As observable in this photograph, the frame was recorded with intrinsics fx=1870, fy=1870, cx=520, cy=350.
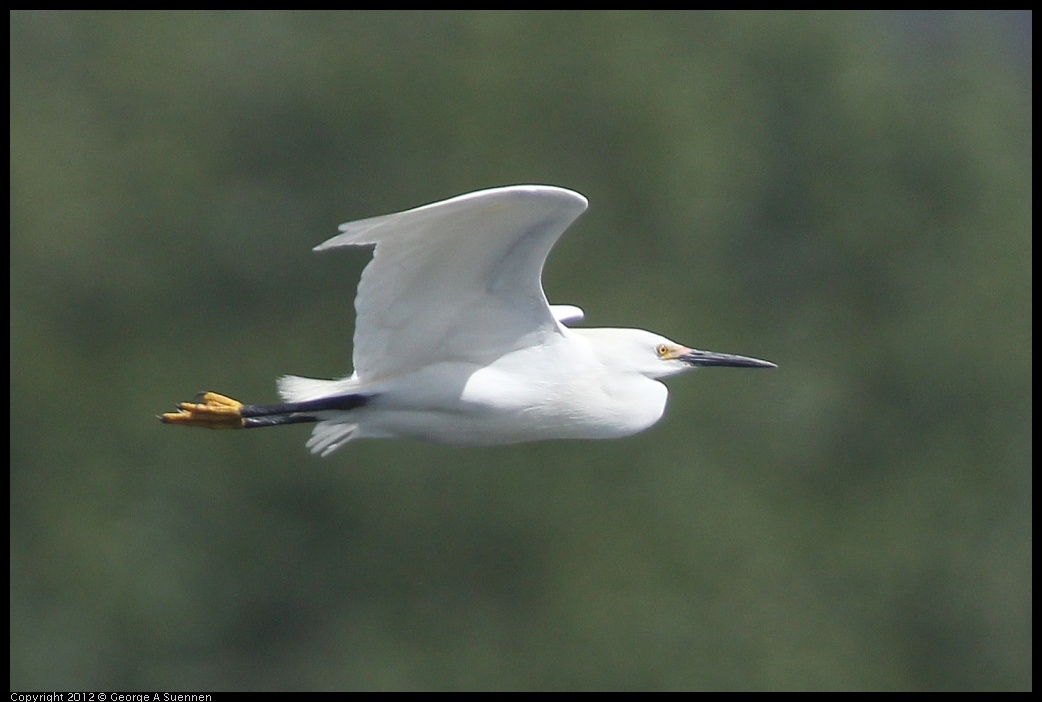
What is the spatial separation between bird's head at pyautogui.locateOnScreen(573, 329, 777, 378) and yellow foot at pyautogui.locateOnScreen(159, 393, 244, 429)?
1.57 m

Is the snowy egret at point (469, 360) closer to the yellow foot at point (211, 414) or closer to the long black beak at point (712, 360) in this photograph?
the yellow foot at point (211, 414)

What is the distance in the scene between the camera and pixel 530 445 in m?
14.8

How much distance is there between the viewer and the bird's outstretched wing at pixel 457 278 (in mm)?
7016

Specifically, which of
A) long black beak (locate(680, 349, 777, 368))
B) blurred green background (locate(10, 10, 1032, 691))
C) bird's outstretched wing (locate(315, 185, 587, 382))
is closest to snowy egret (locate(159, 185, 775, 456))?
bird's outstretched wing (locate(315, 185, 587, 382))

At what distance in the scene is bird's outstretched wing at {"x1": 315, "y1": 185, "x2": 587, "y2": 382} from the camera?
23.0 ft

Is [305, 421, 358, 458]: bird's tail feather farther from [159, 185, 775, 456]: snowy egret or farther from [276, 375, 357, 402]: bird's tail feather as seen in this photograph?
[276, 375, 357, 402]: bird's tail feather

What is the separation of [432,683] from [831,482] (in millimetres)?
5464

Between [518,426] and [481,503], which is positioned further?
[481,503]

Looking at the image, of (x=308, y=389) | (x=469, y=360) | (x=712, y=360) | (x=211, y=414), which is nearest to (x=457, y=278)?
(x=469, y=360)

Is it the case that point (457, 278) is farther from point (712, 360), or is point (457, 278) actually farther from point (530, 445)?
point (530, 445)

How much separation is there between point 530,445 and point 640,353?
658 centimetres

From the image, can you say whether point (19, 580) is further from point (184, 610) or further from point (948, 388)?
point (948, 388)

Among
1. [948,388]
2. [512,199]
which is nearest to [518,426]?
[512,199]

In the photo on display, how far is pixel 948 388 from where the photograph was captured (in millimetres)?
19828
